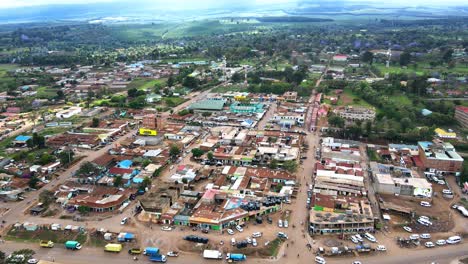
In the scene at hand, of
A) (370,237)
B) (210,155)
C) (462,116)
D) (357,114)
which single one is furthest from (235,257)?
(462,116)

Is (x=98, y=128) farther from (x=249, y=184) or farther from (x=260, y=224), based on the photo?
(x=260, y=224)

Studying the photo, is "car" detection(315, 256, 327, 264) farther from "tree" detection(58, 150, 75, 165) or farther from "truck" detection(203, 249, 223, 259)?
"tree" detection(58, 150, 75, 165)

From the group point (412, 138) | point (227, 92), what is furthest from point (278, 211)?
point (227, 92)

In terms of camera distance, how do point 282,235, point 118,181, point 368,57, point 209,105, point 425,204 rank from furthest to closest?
1. point 368,57
2. point 209,105
3. point 118,181
4. point 425,204
5. point 282,235

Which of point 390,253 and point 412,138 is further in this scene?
point 412,138

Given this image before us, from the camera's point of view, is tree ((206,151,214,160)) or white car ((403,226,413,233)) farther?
tree ((206,151,214,160))

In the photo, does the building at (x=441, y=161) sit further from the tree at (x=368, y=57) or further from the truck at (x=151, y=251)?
the tree at (x=368, y=57)

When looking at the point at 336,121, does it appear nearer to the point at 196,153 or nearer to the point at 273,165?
the point at 273,165

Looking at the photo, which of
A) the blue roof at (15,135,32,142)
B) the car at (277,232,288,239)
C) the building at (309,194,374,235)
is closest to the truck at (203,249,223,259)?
the car at (277,232,288,239)

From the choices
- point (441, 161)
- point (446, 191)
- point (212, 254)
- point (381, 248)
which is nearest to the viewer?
point (212, 254)
